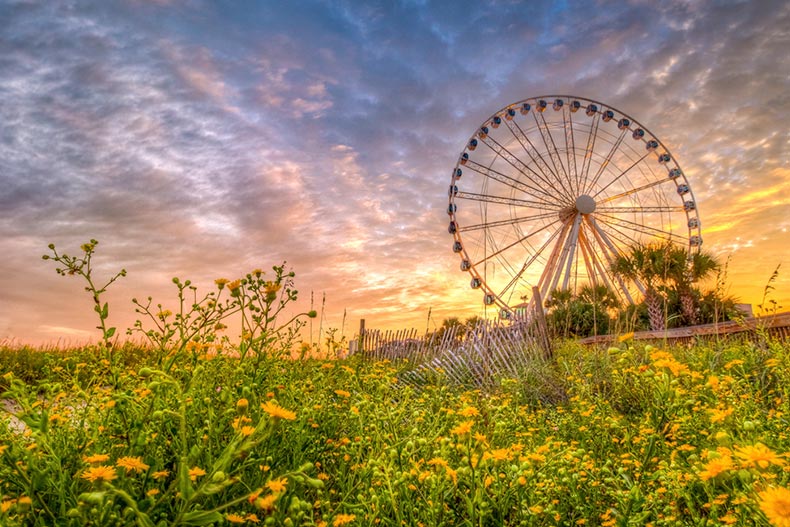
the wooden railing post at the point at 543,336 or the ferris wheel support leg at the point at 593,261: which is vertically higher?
the ferris wheel support leg at the point at 593,261

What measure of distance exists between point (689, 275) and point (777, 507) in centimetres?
1798

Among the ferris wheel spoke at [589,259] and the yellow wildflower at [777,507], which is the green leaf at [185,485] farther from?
the ferris wheel spoke at [589,259]

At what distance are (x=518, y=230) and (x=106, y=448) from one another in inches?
878

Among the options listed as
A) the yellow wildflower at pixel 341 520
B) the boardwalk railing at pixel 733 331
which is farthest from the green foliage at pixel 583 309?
the yellow wildflower at pixel 341 520

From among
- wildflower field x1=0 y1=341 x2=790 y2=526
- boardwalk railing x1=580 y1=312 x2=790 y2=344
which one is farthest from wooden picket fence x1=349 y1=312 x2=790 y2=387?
wildflower field x1=0 y1=341 x2=790 y2=526

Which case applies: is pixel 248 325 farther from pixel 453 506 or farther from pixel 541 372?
pixel 541 372

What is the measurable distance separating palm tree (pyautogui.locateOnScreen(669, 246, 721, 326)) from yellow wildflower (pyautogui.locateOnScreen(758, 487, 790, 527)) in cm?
1567

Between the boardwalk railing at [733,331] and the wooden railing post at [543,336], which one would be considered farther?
the wooden railing post at [543,336]

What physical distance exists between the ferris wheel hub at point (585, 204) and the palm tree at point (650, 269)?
12.6 feet

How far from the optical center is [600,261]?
76.2 ft

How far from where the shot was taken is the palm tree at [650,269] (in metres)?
16.4

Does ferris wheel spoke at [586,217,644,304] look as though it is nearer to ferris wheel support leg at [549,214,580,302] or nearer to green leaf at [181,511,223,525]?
ferris wheel support leg at [549,214,580,302]

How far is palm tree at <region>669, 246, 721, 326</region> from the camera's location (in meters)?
15.5

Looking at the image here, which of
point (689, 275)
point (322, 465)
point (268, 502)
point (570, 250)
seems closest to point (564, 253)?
point (570, 250)
